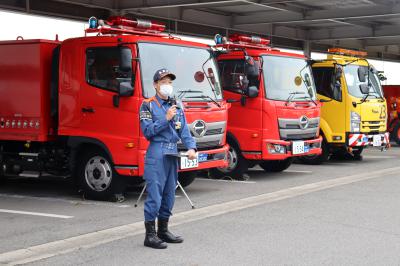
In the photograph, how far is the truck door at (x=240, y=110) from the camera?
11.8 m

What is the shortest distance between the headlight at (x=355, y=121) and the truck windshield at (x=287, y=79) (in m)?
2.04

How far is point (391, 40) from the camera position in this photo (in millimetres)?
28625

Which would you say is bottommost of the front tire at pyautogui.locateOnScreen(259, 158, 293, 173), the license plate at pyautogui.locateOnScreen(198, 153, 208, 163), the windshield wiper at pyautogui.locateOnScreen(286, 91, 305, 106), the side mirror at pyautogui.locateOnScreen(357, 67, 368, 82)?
the front tire at pyautogui.locateOnScreen(259, 158, 293, 173)

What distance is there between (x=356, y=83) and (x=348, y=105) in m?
0.69

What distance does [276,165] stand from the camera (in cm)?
1366

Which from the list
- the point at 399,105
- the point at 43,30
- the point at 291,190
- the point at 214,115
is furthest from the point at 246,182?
the point at 399,105

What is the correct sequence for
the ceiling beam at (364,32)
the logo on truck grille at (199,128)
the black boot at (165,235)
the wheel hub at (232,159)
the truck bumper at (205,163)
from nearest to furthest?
1. the black boot at (165,235)
2. the truck bumper at (205,163)
3. the logo on truck grille at (199,128)
4. the wheel hub at (232,159)
5. the ceiling beam at (364,32)

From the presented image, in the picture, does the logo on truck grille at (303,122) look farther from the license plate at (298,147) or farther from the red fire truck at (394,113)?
the red fire truck at (394,113)

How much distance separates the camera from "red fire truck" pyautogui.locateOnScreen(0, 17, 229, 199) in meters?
9.10

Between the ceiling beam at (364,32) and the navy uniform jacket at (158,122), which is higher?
the ceiling beam at (364,32)

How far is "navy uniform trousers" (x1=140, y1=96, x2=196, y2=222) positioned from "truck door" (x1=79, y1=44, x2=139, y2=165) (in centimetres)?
254

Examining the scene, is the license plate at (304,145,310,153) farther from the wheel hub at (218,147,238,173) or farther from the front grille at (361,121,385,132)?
the front grille at (361,121,385,132)

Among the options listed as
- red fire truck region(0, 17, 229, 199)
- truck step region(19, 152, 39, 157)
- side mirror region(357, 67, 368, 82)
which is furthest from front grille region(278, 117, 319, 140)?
truck step region(19, 152, 39, 157)

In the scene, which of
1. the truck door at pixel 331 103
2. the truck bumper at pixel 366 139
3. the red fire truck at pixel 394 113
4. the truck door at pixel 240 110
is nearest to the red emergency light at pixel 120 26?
the truck door at pixel 240 110
